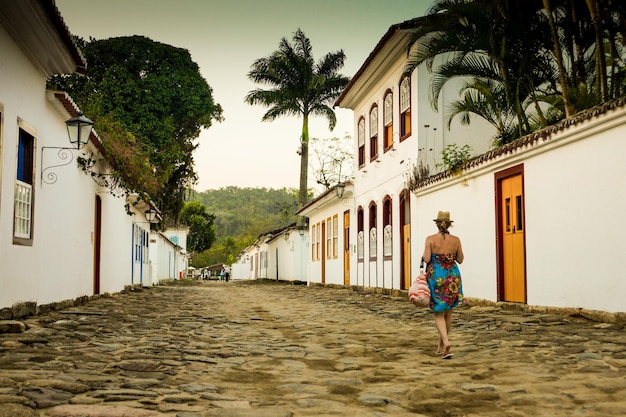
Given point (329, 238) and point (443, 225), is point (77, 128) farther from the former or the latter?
point (329, 238)

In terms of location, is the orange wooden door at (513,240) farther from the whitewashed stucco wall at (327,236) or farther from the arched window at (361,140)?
the whitewashed stucco wall at (327,236)

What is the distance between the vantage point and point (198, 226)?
250 feet

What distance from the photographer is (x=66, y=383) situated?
5156mm

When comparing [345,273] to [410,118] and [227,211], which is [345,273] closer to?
[410,118]

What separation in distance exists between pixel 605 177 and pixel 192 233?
70102 millimetres

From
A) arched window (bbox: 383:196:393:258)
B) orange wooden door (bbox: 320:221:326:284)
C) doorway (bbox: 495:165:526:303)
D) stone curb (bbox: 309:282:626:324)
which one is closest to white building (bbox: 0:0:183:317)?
doorway (bbox: 495:165:526:303)

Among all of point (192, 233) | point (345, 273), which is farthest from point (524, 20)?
point (192, 233)

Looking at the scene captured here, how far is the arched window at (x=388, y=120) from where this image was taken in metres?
20.1

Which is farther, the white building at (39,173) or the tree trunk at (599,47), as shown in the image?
the tree trunk at (599,47)

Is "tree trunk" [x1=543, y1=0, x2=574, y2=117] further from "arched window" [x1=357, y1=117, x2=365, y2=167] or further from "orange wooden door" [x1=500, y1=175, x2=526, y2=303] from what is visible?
"arched window" [x1=357, y1=117, x2=365, y2=167]

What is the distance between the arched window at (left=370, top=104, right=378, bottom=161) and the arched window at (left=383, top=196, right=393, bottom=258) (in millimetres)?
1838

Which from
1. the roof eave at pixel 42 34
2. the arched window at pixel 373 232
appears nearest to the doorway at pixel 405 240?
the arched window at pixel 373 232

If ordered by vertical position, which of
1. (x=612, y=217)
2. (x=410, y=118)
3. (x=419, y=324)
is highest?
(x=410, y=118)

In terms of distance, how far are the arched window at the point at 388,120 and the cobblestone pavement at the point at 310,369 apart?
1027 cm
